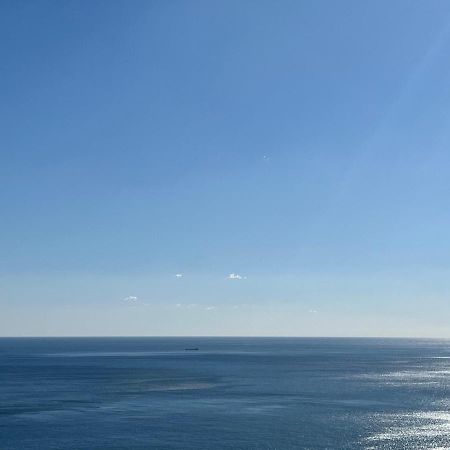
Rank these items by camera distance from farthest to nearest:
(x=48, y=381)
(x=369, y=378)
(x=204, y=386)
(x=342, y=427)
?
(x=369, y=378)
(x=48, y=381)
(x=204, y=386)
(x=342, y=427)

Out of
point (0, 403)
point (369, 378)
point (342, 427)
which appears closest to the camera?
point (342, 427)

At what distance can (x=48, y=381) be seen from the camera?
141875mm

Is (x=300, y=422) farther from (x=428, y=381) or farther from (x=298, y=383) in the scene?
(x=428, y=381)

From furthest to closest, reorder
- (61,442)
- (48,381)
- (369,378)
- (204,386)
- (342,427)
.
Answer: (369,378)
(48,381)
(204,386)
(342,427)
(61,442)

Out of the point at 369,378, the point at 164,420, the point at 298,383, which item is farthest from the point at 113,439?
the point at 369,378

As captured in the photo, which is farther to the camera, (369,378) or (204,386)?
(369,378)

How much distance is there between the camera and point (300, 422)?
85.1 m

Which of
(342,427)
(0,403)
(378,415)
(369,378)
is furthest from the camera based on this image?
(369,378)

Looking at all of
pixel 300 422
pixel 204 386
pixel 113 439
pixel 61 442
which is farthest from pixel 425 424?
pixel 204 386

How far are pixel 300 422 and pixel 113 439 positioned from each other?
2595 cm

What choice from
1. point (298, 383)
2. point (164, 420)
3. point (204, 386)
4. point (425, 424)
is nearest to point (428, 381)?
point (298, 383)

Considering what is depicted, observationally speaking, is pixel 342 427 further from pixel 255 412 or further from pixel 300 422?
pixel 255 412

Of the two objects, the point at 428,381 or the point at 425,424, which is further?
the point at 428,381

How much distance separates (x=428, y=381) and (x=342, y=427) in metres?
76.7
